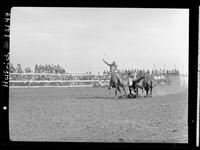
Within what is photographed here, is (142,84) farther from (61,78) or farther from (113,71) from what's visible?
(61,78)

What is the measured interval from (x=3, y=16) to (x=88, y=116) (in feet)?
3.43

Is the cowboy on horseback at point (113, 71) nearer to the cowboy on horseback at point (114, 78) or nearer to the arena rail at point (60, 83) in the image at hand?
the cowboy on horseback at point (114, 78)

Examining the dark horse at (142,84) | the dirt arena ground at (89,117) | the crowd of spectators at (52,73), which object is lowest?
the dirt arena ground at (89,117)

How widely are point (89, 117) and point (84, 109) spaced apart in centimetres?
8

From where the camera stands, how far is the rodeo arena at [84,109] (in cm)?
247

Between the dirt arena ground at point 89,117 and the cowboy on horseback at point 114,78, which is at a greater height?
the cowboy on horseback at point 114,78

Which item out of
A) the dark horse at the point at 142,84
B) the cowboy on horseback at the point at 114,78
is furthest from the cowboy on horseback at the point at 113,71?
the dark horse at the point at 142,84

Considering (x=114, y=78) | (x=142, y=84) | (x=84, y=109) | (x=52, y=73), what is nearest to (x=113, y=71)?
(x=114, y=78)

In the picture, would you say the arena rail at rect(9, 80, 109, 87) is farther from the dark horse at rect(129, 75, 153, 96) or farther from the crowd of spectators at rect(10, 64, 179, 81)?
the dark horse at rect(129, 75, 153, 96)

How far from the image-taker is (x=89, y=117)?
2.49 metres

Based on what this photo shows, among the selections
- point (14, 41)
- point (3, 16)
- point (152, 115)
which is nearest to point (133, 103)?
point (152, 115)

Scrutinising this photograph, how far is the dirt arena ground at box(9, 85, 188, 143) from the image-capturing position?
2.48 m

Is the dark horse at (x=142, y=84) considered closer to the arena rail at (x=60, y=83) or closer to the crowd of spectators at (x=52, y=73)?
the crowd of spectators at (x=52, y=73)

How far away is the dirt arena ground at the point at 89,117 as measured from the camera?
2.48 meters
